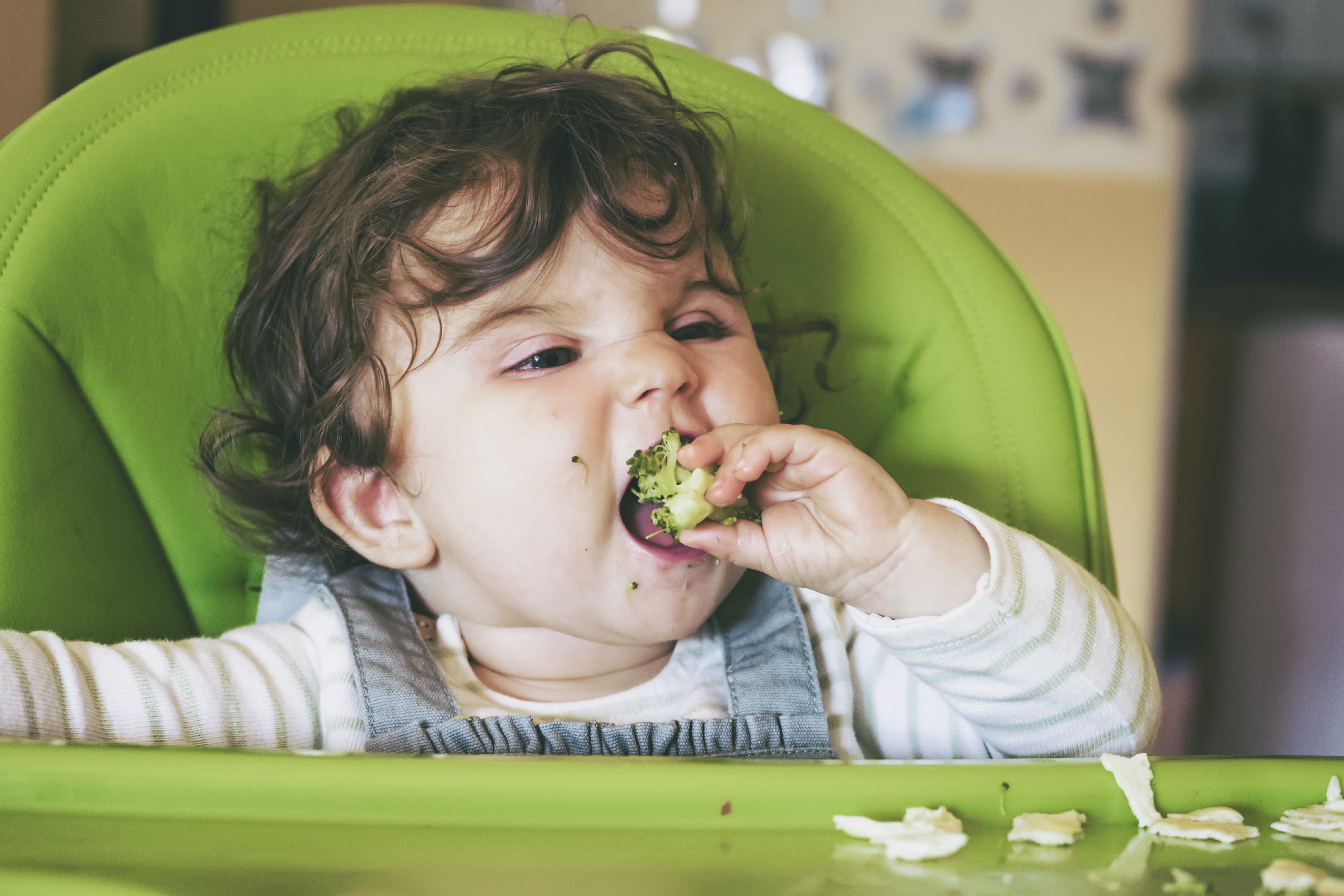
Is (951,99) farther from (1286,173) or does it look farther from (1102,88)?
(1286,173)

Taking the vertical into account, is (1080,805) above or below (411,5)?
below

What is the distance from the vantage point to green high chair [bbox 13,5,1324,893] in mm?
500

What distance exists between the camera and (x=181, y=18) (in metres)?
1.77

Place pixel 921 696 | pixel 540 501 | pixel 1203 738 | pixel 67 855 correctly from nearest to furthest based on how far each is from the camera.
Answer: pixel 67 855
pixel 540 501
pixel 921 696
pixel 1203 738

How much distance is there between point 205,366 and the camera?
2.92 feet

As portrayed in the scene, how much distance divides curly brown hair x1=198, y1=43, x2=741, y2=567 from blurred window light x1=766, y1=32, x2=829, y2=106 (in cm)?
181

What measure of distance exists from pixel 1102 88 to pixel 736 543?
2286mm

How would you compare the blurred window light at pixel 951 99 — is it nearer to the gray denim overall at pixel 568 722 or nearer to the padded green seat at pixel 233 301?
the padded green seat at pixel 233 301

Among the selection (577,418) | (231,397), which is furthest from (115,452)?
(577,418)

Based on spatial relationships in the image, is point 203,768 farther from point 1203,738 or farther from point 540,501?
point 1203,738

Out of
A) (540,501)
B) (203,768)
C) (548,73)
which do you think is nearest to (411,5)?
(548,73)

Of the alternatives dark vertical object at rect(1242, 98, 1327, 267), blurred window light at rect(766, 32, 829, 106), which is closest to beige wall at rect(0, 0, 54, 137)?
blurred window light at rect(766, 32, 829, 106)

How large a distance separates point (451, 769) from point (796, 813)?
6.2 inches

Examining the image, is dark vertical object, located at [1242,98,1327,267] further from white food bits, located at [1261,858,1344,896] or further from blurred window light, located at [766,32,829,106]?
white food bits, located at [1261,858,1344,896]
